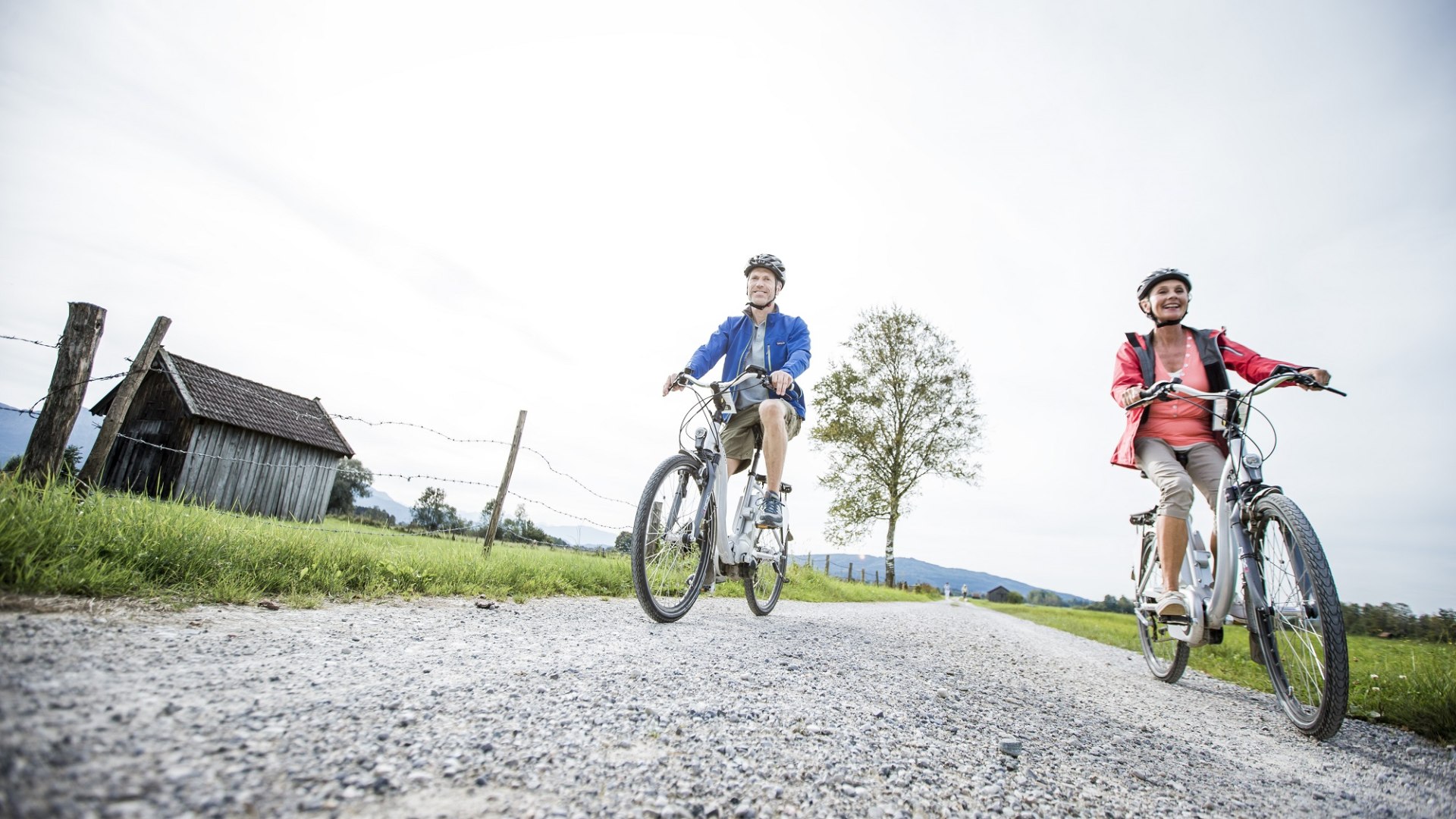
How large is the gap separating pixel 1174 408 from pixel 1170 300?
794 millimetres

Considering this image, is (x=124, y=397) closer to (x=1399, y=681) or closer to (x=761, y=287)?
(x=761, y=287)

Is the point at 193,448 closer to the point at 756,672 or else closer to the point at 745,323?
the point at 745,323

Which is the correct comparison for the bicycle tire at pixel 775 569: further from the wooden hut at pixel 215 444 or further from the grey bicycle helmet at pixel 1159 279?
the wooden hut at pixel 215 444

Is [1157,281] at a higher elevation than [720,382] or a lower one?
higher

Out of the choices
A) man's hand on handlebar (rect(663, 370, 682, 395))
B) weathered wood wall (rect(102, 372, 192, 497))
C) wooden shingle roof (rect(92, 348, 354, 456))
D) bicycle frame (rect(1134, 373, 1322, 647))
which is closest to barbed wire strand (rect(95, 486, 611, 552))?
man's hand on handlebar (rect(663, 370, 682, 395))

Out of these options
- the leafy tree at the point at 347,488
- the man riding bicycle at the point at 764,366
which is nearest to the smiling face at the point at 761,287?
the man riding bicycle at the point at 764,366

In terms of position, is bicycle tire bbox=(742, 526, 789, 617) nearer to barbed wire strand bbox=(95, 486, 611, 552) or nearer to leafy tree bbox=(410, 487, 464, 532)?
barbed wire strand bbox=(95, 486, 611, 552)

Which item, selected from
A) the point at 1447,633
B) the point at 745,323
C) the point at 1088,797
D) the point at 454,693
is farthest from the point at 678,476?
the point at 1447,633

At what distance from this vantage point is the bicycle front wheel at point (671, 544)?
11.9ft

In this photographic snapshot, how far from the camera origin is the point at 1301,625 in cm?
297

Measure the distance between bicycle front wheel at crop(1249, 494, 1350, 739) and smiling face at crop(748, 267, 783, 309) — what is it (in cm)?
344

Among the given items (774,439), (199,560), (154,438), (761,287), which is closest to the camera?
(199,560)

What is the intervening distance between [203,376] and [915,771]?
2441 centimetres

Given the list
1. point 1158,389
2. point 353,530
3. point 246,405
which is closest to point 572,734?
point 1158,389
